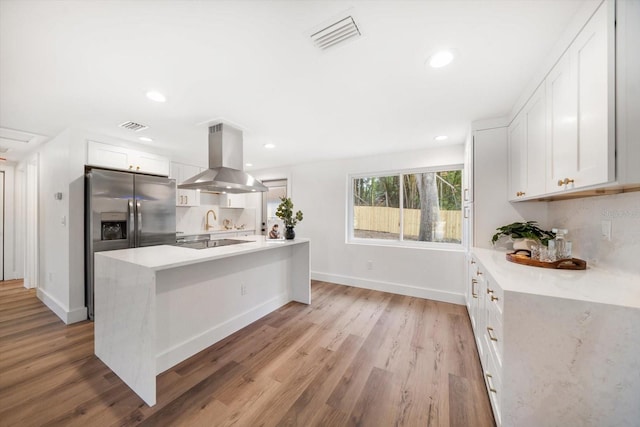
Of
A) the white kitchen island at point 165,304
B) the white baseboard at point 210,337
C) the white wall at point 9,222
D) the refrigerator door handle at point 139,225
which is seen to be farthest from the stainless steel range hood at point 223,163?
the white wall at point 9,222

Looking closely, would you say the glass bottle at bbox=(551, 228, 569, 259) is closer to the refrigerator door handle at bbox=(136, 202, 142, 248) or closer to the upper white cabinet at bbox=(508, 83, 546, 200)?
the upper white cabinet at bbox=(508, 83, 546, 200)

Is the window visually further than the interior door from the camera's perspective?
Yes

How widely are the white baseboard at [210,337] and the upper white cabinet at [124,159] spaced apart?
104 inches

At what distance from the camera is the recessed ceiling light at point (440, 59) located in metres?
1.52

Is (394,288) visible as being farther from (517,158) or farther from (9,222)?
(9,222)

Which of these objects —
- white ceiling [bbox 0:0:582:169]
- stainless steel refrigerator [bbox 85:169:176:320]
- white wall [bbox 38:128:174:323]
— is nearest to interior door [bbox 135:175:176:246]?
stainless steel refrigerator [bbox 85:169:176:320]

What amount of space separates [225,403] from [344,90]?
8.26ft

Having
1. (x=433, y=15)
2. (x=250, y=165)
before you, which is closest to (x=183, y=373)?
(x=433, y=15)

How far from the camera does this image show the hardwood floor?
1.52m

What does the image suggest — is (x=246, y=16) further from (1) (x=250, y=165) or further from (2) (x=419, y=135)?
(1) (x=250, y=165)

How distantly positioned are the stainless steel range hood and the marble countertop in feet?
8.27

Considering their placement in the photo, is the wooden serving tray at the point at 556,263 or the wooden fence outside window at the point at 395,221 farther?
the wooden fence outside window at the point at 395,221

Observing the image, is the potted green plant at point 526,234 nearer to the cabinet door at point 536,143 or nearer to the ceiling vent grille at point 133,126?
the cabinet door at point 536,143

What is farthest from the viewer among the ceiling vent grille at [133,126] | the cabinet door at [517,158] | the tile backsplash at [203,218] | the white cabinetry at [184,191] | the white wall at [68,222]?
the tile backsplash at [203,218]
